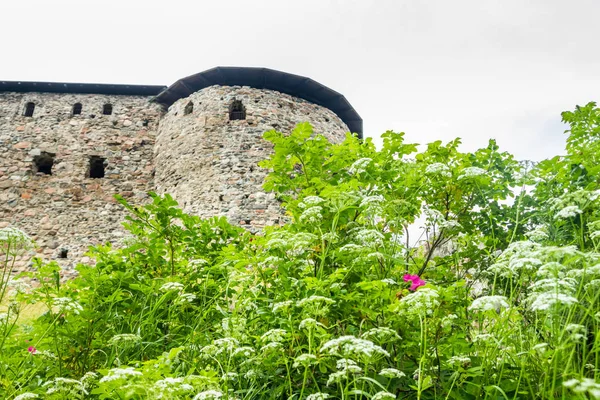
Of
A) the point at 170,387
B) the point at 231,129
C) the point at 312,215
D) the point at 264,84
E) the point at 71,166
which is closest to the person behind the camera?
the point at 170,387

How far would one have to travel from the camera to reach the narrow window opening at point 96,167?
477 inches

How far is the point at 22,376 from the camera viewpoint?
2246mm

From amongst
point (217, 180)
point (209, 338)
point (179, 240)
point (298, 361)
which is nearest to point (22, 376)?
point (209, 338)

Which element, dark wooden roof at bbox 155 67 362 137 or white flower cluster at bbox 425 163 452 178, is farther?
dark wooden roof at bbox 155 67 362 137

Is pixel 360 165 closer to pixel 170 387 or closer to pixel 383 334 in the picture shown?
pixel 383 334

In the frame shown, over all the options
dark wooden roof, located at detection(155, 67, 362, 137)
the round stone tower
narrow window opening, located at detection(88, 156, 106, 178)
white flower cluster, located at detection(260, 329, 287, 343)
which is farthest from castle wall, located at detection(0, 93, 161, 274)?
white flower cluster, located at detection(260, 329, 287, 343)

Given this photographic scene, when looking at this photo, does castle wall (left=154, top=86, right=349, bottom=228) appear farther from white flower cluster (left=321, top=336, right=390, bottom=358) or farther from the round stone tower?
white flower cluster (left=321, top=336, right=390, bottom=358)

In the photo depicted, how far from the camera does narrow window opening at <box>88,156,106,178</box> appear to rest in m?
12.1

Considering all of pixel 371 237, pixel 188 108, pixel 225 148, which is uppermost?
pixel 188 108

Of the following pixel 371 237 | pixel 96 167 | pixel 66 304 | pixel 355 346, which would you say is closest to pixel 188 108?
pixel 96 167

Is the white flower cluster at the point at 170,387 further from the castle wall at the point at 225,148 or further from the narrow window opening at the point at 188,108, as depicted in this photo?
the narrow window opening at the point at 188,108

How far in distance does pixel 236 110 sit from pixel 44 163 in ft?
18.5

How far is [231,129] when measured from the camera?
10914 mm

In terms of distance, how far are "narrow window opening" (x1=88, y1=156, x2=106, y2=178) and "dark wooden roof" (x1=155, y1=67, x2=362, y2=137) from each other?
2.40 metres
